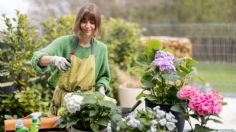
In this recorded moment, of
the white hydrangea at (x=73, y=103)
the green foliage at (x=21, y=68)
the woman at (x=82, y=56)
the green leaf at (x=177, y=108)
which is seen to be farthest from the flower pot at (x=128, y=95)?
the white hydrangea at (x=73, y=103)

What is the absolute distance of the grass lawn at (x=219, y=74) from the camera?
6.12m

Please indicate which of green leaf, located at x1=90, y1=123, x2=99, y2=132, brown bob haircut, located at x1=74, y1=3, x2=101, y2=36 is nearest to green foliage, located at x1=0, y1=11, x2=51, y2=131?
brown bob haircut, located at x1=74, y1=3, x2=101, y2=36

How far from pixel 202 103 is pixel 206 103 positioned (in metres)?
0.01

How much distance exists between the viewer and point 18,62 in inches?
106

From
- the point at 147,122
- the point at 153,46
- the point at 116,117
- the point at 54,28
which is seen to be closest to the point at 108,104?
the point at 116,117

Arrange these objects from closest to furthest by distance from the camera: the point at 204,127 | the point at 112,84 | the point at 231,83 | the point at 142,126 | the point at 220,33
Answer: the point at 142,126
the point at 204,127
the point at 112,84
the point at 231,83
the point at 220,33

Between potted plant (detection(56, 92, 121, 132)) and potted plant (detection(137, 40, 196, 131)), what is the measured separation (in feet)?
0.82

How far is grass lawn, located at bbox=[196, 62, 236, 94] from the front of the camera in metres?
6.12

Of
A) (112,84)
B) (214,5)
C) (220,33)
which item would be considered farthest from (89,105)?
(214,5)

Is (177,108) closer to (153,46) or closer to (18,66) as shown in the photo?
(153,46)

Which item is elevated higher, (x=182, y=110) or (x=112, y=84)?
(x=182, y=110)

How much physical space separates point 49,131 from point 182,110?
0.57 meters

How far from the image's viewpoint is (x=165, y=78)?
1528 mm

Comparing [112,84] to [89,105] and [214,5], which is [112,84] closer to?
[89,105]
